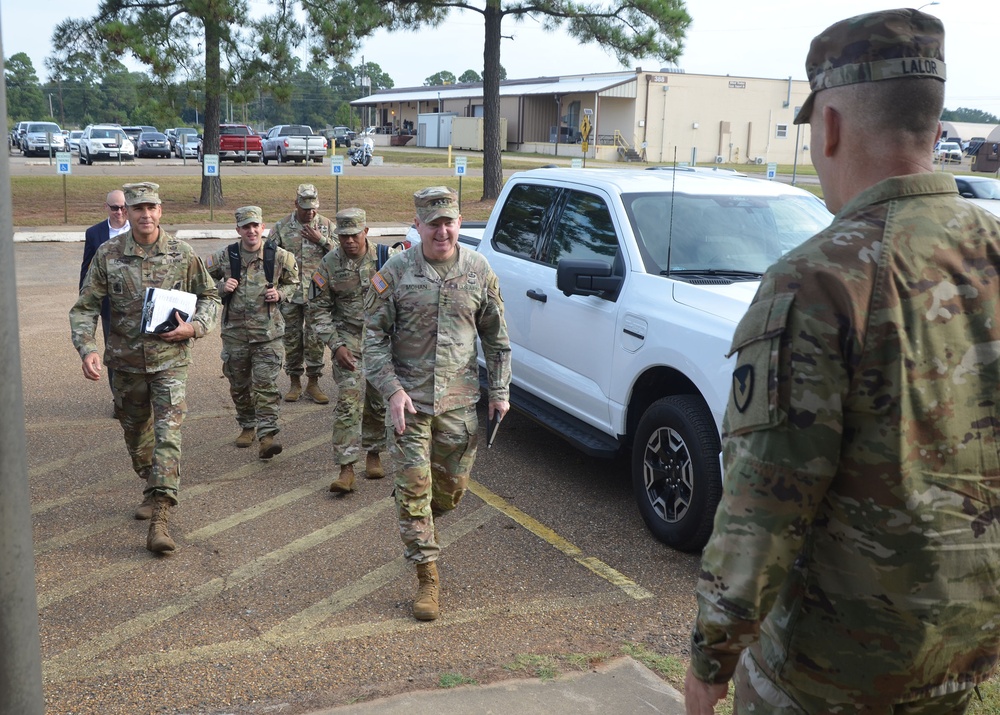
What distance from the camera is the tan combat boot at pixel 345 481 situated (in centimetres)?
659

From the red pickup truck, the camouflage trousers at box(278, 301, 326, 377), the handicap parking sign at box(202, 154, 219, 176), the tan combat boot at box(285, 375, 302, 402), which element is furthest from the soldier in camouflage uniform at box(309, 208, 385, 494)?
the red pickup truck

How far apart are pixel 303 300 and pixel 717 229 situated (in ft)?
13.5

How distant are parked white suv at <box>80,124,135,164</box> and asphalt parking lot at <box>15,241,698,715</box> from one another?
132 feet

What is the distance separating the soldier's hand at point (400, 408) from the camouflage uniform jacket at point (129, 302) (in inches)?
68.4

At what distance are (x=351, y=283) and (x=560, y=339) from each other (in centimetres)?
176

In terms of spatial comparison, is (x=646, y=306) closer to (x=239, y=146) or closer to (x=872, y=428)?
(x=872, y=428)

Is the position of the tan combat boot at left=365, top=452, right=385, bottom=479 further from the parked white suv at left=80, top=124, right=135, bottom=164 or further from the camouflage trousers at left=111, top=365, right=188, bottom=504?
the parked white suv at left=80, top=124, right=135, bottom=164

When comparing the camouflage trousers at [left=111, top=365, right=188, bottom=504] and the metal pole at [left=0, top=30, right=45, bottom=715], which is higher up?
the metal pole at [left=0, top=30, right=45, bottom=715]

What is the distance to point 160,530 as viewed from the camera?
5621 mm

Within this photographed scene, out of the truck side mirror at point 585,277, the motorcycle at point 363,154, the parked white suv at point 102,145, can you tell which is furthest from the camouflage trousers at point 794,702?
the motorcycle at point 363,154

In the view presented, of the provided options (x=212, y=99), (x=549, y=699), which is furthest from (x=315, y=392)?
(x=212, y=99)

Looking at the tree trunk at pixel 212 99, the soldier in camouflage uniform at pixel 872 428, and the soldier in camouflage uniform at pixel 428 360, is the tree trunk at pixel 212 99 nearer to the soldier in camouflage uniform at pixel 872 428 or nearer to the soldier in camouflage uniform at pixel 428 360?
the soldier in camouflage uniform at pixel 428 360

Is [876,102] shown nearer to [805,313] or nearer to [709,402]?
[805,313]

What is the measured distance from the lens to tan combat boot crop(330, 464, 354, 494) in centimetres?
659
